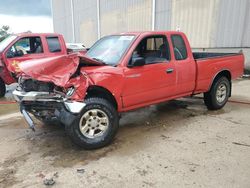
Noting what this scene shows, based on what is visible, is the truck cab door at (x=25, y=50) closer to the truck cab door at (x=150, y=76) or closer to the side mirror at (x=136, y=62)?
the truck cab door at (x=150, y=76)

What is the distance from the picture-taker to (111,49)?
4.79 m

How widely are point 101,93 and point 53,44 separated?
17.2ft

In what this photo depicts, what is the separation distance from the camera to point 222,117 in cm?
553

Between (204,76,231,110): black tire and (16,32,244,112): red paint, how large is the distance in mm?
211

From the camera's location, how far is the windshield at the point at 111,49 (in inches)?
178

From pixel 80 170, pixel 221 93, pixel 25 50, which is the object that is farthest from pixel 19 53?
pixel 221 93

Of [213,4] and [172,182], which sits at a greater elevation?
[213,4]

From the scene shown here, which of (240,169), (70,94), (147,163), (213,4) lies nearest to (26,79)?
(70,94)

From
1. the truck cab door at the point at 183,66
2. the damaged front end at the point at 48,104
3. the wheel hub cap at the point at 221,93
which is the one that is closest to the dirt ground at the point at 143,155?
the wheel hub cap at the point at 221,93

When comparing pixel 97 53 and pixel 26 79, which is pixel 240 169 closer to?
pixel 97 53

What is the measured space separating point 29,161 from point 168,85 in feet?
9.46

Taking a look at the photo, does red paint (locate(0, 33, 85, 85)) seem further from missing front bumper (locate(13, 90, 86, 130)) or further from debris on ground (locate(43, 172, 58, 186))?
debris on ground (locate(43, 172, 58, 186))

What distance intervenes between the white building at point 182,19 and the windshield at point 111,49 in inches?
309

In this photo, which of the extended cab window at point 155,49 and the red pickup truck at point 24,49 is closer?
the extended cab window at point 155,49
